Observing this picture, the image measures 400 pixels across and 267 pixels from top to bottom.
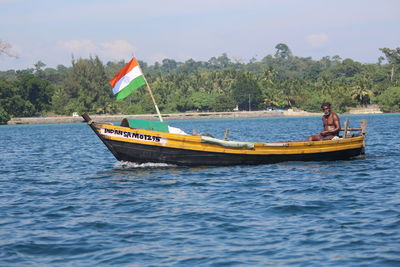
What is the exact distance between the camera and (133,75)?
2341 cm

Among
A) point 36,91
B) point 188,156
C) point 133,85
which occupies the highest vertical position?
point 36,91

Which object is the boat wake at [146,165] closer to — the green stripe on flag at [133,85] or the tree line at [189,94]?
the green stripe on flag at [133,85]

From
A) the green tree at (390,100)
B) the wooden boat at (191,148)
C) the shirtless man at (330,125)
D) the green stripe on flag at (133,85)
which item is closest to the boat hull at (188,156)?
the wooden boat at (191,148)

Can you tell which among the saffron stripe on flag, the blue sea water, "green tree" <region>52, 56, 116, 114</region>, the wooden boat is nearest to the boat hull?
the wooden boat

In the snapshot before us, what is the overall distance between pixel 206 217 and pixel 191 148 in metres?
8.60

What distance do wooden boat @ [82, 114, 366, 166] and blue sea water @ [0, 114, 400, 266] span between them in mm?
406

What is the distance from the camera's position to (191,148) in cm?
2275

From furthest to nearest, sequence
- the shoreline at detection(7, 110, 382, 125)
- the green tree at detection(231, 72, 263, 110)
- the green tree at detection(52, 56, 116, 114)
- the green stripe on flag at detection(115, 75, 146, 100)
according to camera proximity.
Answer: the green tree at detection(231, 72, 263, 110)
the green tree at detection(52, 56, 116, 114)
the shoreline at detection(7, 110, 382, 125)
the green stripe on flag at detection(115, 75, 146, 100)

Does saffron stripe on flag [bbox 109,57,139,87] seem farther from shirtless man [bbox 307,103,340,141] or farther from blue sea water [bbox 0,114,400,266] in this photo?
shirtless man [bbox 307,103,340,141]

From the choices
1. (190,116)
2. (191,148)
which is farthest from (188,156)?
(190,116)

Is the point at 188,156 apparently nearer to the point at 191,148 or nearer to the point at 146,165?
the point at 191,148

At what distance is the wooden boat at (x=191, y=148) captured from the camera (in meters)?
22.5

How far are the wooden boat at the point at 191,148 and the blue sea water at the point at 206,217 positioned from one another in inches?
16.0

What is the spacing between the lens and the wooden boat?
2247cm
